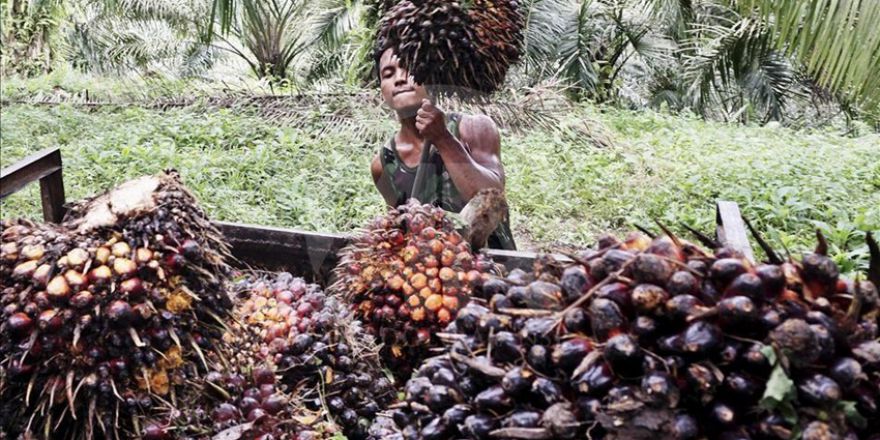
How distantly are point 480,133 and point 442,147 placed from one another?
0.20 meters

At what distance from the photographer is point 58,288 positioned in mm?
1126

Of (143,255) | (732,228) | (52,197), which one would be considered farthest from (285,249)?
(732,228)

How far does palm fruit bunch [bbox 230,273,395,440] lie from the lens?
1363 mm

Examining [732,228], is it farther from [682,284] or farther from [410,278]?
[410,278]

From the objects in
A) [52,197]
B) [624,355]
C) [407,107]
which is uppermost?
[624,355]

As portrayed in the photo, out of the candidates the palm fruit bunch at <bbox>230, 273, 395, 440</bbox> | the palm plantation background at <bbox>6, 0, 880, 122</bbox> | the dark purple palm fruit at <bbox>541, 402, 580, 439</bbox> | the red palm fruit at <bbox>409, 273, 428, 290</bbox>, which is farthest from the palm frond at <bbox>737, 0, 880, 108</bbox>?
the dark purple palm fruit at <bbox>541, 402, 580, 439</bbox>

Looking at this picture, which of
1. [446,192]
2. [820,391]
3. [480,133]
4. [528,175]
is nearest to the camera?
[820,391]

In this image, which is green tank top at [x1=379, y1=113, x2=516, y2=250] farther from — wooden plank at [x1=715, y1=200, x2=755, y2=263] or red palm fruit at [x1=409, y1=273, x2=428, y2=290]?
wooden plank at [x1=715, y1=200, x2=755, y2=263]

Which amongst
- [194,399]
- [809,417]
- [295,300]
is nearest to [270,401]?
[194,399]

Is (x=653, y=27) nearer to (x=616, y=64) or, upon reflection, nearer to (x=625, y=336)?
(x=616, y=64)

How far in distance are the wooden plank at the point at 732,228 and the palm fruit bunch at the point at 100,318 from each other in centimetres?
82

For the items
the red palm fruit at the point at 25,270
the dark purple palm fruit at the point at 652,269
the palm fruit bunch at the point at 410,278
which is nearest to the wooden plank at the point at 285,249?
the palm fruit bunch at the point at 410,278

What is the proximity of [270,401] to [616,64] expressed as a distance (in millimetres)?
2423

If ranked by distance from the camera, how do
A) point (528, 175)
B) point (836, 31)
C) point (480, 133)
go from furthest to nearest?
1. point (528, 175)
2. point (836, 31)
3. point (480, 133)
